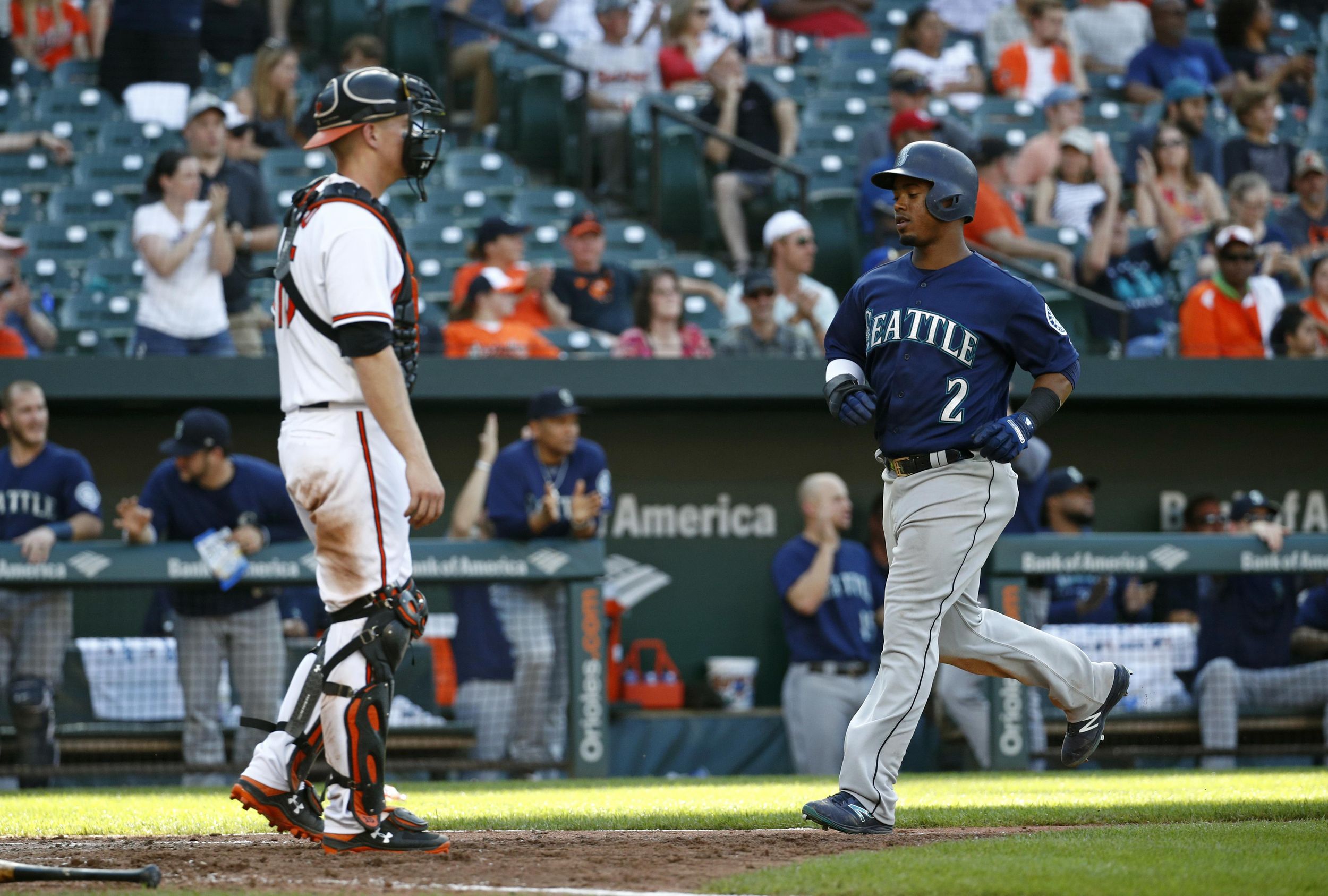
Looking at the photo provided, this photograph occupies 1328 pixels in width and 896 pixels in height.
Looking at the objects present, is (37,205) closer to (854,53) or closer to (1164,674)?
(854,53)

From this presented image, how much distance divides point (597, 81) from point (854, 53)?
7.87ft

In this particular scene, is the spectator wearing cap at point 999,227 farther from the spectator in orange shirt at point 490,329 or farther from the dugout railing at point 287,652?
the dugout railing at point 287,652

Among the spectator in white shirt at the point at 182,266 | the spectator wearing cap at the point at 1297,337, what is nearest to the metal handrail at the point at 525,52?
the spectator in white shirt at the point at 182,266

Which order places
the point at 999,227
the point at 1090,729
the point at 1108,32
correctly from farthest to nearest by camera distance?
the point at 1108,32 < the point at 999,227 < the point at 1090,729

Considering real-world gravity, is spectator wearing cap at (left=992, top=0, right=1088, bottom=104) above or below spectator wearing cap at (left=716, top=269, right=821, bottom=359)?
above

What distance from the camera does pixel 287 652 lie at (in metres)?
7.07

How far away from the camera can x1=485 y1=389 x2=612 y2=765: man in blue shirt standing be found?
715cm

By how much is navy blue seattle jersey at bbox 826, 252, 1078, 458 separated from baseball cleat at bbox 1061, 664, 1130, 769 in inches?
34.3

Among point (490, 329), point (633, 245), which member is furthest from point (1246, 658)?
point (633, 245)

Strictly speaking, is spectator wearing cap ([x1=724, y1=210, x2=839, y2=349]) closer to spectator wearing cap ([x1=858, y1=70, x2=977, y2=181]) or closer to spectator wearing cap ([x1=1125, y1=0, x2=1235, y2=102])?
spectator wearing cap ([x1=858, y1=70, x2=977, y2=181])

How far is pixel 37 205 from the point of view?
417 inches

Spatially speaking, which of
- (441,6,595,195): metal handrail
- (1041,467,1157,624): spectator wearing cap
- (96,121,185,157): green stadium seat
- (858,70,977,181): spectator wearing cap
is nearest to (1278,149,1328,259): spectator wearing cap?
(858,70,977,181): spectator wearing cap

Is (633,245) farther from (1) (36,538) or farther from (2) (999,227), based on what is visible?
(1) (36,538)

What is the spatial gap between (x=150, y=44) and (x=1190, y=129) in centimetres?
733
